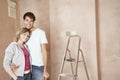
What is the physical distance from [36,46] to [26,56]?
1.18ft

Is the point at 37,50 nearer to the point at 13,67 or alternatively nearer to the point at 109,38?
the point at 13,67

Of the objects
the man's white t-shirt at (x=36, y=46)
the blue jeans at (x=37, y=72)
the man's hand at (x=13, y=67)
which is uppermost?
the man's white t-shirt at (x=36, y=46)

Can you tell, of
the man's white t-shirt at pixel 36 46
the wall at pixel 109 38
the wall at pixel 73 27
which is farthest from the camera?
the wall at pixel 109 38

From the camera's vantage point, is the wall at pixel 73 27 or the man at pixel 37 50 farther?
the wall at pixel 73 27

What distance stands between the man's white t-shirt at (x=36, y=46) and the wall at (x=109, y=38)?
4.80 ft

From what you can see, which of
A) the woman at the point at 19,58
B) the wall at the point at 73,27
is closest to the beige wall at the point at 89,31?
the wall at the point at 73,27

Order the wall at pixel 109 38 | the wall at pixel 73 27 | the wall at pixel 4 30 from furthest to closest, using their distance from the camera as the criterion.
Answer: the wall at pixel 109 38 → the wall at pixel 73 27 → the wall at pixel 4 30

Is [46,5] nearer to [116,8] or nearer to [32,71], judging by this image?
[116,8]

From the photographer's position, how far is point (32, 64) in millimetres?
3059

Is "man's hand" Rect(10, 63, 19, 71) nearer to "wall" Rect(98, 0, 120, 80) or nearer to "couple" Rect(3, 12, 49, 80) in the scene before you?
"couple" Rect(3, 12, 49, 80)

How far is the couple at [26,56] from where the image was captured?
8.38 ft

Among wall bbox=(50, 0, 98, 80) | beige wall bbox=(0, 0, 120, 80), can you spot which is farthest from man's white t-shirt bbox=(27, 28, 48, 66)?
wall bbox=(50, 0, 98, 80)

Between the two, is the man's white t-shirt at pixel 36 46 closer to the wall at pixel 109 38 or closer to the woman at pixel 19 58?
the woman at pixel 19 58

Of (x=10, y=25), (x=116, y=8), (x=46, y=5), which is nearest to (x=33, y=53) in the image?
(x=10, y=25)
